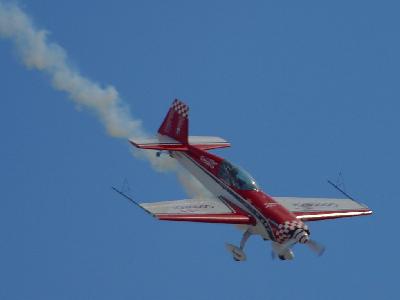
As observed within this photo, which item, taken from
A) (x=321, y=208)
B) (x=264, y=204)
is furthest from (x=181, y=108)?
(x=264, y=204)

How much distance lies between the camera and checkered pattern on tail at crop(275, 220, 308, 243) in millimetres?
49812

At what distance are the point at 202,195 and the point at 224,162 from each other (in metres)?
2.23

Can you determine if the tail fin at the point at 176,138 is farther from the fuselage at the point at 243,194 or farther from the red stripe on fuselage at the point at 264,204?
the red stripe on fuselage at the point at 264,204

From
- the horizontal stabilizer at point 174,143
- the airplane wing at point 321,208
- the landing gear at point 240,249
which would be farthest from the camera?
the horizontal stabilizer at point 174,143

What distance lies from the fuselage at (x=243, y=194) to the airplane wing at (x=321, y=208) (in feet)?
6.94

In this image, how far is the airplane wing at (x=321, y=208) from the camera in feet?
175

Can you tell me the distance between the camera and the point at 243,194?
52625mm

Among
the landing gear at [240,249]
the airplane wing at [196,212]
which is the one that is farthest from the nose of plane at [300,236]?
the landing gear at [240,249]

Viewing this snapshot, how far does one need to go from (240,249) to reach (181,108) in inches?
419

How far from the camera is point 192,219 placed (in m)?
51.2

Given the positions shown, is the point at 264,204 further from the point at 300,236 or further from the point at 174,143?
the point at 174,143

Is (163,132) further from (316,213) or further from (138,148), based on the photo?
(316,213)

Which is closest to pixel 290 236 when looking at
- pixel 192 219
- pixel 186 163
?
pixel 192 219

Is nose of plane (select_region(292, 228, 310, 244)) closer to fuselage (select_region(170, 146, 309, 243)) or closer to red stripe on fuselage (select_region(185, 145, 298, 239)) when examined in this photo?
fuselage (select_region(170, 146, 309, 243))
